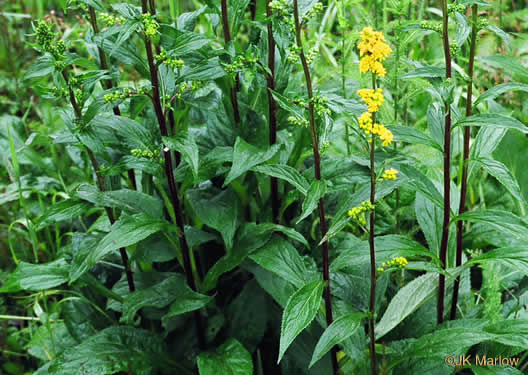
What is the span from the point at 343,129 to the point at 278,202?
54cm

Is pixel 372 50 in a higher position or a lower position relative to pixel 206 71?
higher

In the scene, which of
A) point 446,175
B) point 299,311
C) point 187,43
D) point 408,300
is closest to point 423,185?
point 446,175

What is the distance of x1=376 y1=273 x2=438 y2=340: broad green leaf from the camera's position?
191 centimetres

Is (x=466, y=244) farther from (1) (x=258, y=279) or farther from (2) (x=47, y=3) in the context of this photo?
(2) (x=47, y=3)

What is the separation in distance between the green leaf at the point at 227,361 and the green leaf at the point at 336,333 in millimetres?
414

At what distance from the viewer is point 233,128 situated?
2.18 meters

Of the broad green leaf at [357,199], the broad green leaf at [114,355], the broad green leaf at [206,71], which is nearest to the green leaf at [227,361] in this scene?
the broad green leaf at [114,355]

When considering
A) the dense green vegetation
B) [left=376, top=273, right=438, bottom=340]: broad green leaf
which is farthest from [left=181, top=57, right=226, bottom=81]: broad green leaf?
[left=376, top=273, right=438, bottom=340]: broad green leaf

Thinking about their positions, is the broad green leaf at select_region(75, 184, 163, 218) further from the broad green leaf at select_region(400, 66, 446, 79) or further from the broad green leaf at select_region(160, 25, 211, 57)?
the broad green leaf at select_region(400, 66, 446, 79)

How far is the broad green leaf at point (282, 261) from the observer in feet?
6.05

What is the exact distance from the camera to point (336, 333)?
161 centimetres

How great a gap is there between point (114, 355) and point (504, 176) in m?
1.46

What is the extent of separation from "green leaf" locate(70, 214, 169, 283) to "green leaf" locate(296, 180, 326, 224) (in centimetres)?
52

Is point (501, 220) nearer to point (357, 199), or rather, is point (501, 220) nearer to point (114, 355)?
point (357, 199)
